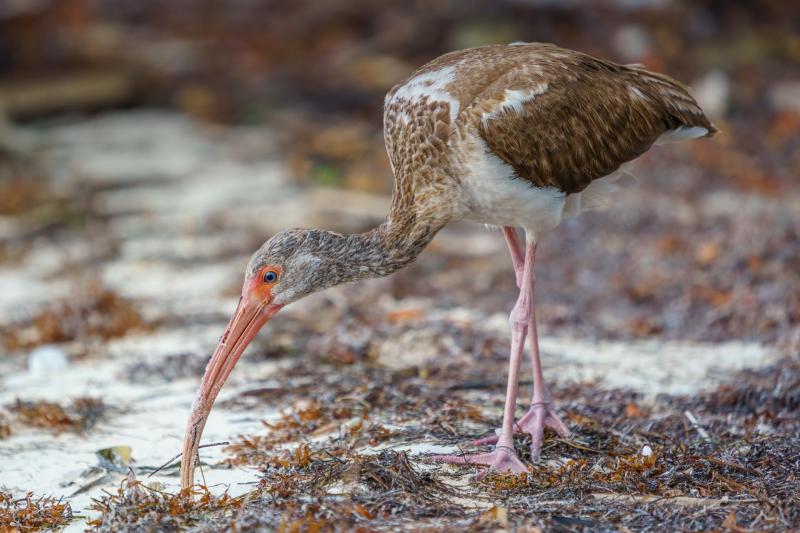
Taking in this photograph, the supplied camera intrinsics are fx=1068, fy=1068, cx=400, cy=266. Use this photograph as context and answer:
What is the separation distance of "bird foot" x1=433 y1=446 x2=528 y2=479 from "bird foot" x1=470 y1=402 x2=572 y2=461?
9.6 inches

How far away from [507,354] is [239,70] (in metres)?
10.8

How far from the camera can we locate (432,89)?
5.74m

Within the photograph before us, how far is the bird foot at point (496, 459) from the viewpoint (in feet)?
17.5

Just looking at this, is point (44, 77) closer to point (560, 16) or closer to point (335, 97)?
point (335, 97)

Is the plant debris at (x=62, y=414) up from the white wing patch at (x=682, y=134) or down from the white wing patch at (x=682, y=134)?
down

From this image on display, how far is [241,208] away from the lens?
11.6m

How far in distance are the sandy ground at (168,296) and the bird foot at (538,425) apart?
0.54 metres

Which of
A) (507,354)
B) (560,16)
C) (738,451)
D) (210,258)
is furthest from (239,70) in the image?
(738,451)

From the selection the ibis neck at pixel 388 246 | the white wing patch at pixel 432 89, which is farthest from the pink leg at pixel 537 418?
the white wing patch at pixel 432 89

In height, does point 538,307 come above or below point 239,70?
below

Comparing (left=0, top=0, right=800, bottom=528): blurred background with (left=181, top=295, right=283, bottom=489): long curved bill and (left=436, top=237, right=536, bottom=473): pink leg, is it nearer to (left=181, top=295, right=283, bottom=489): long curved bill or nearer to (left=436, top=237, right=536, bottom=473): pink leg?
(left=181, top=295, right=283, bottom=489): long curved bill

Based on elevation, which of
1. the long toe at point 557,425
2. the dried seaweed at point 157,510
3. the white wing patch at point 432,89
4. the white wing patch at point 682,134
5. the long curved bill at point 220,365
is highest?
the white wing patch at point 432,89

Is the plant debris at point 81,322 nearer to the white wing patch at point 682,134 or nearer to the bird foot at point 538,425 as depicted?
the bird foot at point 538,425

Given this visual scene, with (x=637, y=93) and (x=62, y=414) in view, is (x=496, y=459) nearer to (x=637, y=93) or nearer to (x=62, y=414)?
(x=637, y=93)
